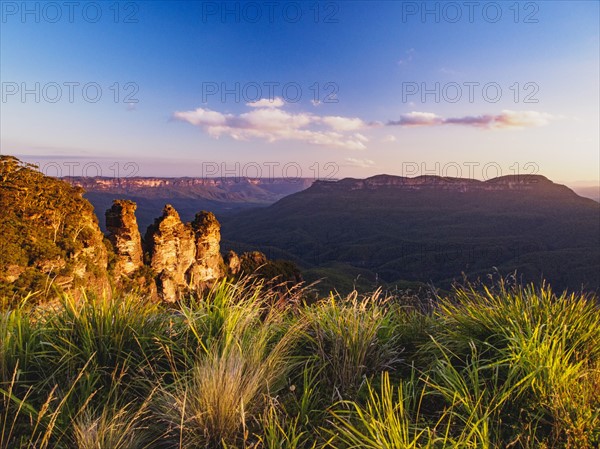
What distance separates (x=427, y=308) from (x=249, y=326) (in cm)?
333

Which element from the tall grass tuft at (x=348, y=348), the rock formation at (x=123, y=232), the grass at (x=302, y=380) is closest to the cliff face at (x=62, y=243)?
the rock formation at (x=123, y=232)

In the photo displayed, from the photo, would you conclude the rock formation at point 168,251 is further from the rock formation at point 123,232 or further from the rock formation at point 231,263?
the rock formation at point 231,263

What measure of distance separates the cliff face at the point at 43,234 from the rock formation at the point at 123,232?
10.2 meters

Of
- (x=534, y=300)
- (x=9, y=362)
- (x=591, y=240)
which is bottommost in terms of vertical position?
(x=591, y=240)

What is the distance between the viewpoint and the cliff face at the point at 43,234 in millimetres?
22750

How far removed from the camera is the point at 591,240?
158875 millimetres

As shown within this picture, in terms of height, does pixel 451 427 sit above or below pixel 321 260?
above

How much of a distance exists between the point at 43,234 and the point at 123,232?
55.6 feet

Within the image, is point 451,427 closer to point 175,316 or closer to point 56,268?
point 175,316

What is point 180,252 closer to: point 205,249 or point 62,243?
point 205,249

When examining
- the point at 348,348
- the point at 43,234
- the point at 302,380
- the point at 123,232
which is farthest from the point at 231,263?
the point at 348,348

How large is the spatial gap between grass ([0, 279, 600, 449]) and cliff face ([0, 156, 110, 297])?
2134 centimetres

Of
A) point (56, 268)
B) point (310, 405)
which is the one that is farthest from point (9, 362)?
point (56, 268)

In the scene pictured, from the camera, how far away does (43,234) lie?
26734mm
